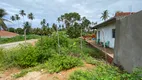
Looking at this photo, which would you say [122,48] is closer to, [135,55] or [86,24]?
[135,55]

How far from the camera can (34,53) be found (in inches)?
219

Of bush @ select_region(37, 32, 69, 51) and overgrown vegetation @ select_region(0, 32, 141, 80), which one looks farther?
bush @ select_region(37, 32, 69, 51)

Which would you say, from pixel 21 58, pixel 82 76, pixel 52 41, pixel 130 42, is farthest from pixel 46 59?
pixel 130 42

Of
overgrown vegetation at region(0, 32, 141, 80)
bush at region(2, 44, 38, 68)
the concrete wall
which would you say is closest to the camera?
the concrete wall

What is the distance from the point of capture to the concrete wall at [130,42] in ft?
12.6

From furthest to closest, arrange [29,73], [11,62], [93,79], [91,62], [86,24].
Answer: [86,24] → [11,62] → [91,62] → [29,73] → [93,79]

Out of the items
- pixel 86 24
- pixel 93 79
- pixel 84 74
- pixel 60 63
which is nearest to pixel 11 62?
pixel 60 63

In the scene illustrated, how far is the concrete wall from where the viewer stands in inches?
151

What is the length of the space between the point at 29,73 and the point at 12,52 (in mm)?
2250

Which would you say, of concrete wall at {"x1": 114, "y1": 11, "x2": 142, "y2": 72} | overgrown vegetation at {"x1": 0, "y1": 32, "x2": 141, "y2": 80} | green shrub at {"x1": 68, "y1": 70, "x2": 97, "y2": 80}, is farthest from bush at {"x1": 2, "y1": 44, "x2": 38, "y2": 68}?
concrete wall at {"x1": 114, "y1": 11, "x2": 142, "y2": 72}

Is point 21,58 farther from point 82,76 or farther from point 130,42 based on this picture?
point 130,42

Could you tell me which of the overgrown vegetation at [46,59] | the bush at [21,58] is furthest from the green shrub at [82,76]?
the bush at [21,58]

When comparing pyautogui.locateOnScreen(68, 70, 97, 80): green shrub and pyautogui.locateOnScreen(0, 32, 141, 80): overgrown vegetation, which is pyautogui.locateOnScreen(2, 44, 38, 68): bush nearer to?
pyautogui.locateOnScreen(0, 32, 141, 80): overgrown vegetation

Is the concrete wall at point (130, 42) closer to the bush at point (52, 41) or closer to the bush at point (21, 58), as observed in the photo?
the bush at point (52, 41)
